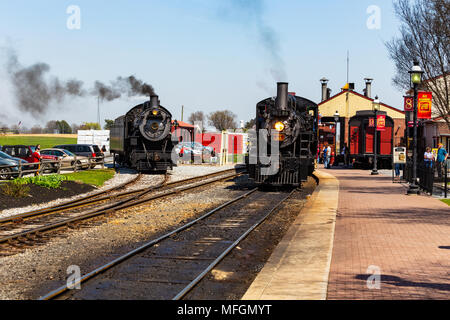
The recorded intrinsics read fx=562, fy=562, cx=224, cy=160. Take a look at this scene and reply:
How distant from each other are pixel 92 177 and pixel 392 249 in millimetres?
19271

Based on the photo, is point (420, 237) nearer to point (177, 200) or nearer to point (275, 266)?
point (275, 266)

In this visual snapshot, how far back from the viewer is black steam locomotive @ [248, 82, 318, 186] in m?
21.0

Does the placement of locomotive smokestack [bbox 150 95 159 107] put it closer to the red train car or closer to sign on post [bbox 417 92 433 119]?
sign on post [bbox 417 92 433 119]

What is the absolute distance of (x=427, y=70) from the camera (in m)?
26.6

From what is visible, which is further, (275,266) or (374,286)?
(275,266)

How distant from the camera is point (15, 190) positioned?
1800 cm

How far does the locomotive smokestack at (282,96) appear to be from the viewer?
20.9m

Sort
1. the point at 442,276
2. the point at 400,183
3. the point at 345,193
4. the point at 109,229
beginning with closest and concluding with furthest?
the point at 442,276 < the point at 109,229 < the point at 345,193 < the point at 400,183

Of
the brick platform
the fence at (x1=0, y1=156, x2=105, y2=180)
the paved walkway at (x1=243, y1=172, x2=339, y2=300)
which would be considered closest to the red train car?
the fence at (x1=0, y1=156, x2=105, y2=180)

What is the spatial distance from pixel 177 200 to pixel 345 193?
6214mm

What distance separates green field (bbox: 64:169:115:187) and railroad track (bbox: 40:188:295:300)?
11120 mm

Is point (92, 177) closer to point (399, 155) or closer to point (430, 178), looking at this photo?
point (399, 155)

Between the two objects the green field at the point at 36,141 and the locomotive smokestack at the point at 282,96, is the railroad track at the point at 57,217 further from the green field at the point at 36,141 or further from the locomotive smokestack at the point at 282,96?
the green field at the point at 36,141
